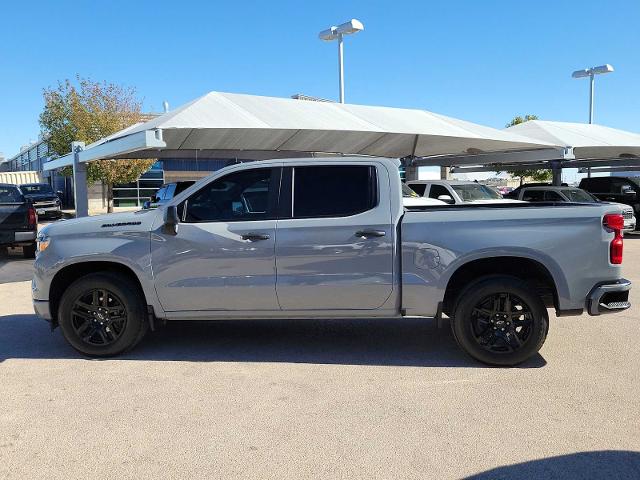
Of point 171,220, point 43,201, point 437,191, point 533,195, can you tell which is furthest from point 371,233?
point 43,201

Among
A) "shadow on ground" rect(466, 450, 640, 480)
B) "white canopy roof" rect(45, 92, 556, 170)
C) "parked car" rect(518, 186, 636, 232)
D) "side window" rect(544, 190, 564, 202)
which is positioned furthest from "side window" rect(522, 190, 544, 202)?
"shadow on ground" rect(466, 450, 640, 480)

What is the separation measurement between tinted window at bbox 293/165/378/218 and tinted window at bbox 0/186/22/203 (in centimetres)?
907

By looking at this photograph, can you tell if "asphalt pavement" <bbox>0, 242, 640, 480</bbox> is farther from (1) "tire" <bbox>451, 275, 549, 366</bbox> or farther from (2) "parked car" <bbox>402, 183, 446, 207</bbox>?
(2) "parked car" <bbox>402, 183, 446, 207</bbox>

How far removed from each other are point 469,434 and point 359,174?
246cm

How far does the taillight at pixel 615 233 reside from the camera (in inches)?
185

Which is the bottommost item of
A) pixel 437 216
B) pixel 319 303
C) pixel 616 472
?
pixel 616 472

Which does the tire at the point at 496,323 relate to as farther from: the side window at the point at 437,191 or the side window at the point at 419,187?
the side window at the point at 419,187

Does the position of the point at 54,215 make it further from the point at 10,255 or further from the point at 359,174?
the point at 359,174

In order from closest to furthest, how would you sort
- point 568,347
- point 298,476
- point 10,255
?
point 298,476 → point 568,347 → point 10,255

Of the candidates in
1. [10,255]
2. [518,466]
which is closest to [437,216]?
[518,466]

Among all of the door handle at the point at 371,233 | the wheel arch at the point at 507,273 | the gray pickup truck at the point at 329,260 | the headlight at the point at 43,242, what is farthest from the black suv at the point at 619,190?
the headlight at the point at 43,242

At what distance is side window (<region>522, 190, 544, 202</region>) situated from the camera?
16.3 m

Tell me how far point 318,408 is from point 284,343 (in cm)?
171

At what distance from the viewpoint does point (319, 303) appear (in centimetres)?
500
